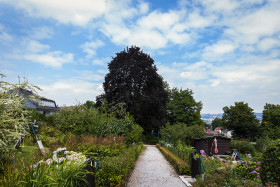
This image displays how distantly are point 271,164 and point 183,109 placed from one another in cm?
3451

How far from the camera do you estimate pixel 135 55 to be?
1029 inches

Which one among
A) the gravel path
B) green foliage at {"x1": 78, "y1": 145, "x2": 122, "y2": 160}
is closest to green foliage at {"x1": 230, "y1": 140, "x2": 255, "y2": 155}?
the gravel path

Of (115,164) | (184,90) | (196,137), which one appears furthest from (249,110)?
(115,164)

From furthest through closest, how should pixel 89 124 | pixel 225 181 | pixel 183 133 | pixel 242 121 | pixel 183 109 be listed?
pixel 242 121
pixel 183 109
pixel 183 133
pixel 89 124
pixel 225 181

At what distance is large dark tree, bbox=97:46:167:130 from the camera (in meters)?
23.6

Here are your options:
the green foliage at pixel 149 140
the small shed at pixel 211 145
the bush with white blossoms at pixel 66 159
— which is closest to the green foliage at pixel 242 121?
the small shed at pixel 211 145

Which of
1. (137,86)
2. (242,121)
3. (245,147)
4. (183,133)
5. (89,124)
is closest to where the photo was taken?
(89,124)

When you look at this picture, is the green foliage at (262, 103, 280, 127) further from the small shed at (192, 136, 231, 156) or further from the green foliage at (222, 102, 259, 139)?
the small shed at (192, 136, 231, 156)

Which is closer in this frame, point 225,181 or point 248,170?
point 225,181

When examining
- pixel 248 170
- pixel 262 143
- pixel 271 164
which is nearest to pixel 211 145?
pixel 262 143

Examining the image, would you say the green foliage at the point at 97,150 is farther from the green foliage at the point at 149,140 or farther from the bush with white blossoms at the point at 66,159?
the green foliage at the point at 149,140

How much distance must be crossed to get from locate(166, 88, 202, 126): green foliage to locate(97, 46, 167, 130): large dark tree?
12773mm

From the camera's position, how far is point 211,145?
24062 millimetres

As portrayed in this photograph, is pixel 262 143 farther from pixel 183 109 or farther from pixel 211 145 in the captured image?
pixel 183 109
